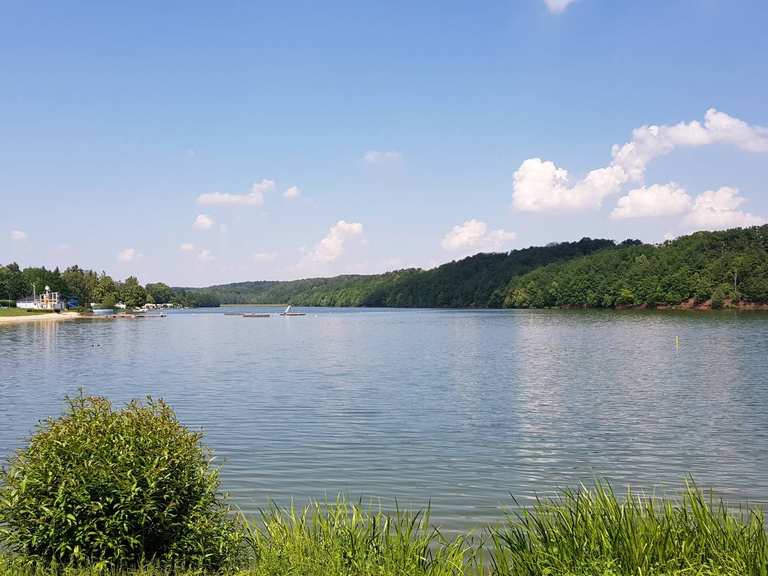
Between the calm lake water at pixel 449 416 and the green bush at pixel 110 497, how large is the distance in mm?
6850

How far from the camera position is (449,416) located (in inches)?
1147

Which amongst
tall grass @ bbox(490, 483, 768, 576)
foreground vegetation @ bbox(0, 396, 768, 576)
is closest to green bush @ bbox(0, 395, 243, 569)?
foreground vegetation @ bbox(0, 396, 768, 576)

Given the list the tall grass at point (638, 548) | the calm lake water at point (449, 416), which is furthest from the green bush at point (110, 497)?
the calm lake water at point (449, 416)

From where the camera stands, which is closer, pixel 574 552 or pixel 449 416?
pixel 574 552

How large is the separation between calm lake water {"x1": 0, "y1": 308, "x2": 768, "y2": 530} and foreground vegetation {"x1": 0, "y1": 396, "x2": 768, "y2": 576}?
6.13 meters

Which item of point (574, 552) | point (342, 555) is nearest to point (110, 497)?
point (342, 555)

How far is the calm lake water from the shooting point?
18312mm

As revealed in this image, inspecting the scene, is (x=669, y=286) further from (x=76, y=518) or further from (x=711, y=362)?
(x=76, y=518)

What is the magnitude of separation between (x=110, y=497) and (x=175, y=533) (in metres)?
1.12

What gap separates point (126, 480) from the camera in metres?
8.53

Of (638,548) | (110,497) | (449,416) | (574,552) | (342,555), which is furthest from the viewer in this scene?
(449,416)

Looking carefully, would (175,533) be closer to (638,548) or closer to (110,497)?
(110,497)

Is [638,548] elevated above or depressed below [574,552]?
above

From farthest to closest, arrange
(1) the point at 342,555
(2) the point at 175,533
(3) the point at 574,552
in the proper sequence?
(2) the point at 175,533
(1) the point at 342,555
(3) the point at 574,552
